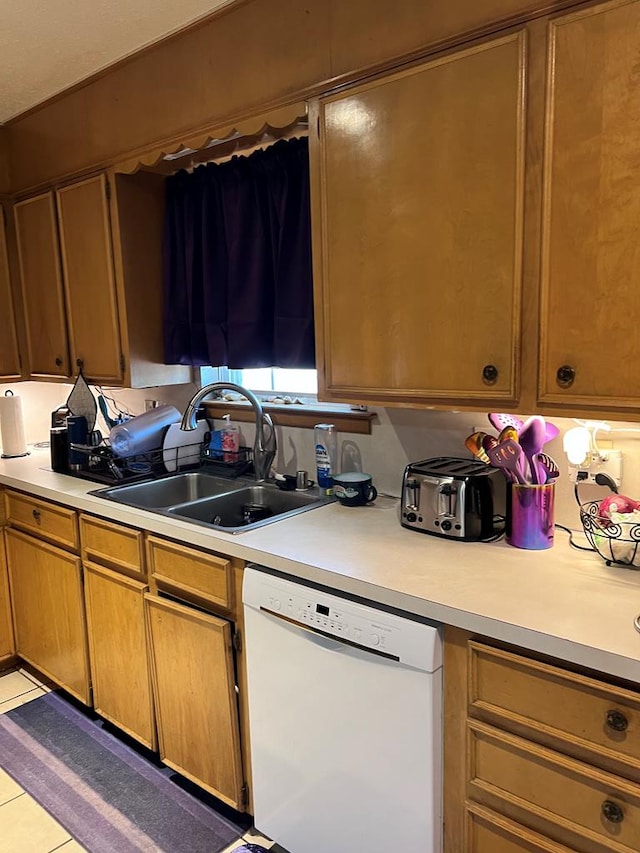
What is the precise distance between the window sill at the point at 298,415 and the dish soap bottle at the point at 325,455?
0.06 meters

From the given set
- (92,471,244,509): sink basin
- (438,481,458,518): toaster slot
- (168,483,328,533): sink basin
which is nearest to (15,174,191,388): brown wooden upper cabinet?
(92,471,244,509): sink basin

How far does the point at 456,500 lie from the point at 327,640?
0.49 m

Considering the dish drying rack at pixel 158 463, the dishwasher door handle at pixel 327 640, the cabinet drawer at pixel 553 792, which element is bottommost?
the cabinet drawer at pixel 553 792

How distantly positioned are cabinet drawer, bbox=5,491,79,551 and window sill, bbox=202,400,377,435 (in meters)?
0.71

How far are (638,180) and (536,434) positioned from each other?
24.4 inches

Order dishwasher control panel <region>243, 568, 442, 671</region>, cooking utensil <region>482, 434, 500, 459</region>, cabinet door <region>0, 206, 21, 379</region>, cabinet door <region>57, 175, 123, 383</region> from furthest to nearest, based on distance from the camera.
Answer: cabinet door <region>0, 206, 21, 379</region> < cabinet door <region>57, 175, 123, 383</region> < cooking utensil <region>482, 434, 500, 459</region> < dishwasher control panel <region>243, 568, 442, 671</region>

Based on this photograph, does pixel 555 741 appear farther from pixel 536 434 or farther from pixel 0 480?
pixel 0 480

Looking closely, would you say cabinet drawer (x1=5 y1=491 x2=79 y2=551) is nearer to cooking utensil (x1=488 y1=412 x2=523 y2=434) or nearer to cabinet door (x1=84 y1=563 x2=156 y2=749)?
cabinet door (x1=84 y1=563 x2=156 y2=749)

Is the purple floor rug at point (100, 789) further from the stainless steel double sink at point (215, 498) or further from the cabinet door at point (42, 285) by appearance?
the cabinet door at point (42, 285)

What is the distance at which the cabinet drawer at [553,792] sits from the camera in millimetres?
1158

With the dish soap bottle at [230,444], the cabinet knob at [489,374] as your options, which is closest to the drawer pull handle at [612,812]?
the cabinet knob at [489,374]

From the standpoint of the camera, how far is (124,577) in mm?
2178

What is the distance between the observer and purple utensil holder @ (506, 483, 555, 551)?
1603 millimetres

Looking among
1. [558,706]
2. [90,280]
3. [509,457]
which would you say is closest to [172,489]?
[90,280]
